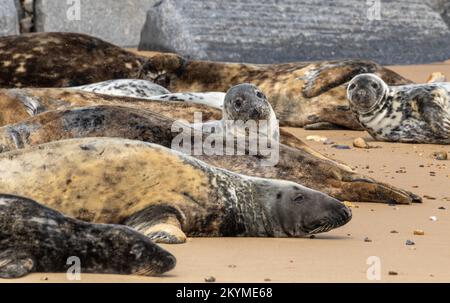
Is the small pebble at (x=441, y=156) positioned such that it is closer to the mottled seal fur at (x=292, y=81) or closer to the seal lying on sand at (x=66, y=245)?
the mottled seal fur at (x=292, y=81)

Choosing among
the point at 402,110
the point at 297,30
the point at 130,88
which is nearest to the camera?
the point at 402,110

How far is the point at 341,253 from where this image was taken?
18.1ft

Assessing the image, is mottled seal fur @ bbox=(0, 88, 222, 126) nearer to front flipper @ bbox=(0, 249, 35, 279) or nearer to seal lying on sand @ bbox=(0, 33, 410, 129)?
seal lying on sand @ bbox=(0, 33, 410, 129)

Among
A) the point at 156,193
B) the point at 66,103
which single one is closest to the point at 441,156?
the point at 66,103

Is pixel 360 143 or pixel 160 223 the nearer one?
pixel 160 223

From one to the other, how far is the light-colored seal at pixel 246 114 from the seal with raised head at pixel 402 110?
2416 millimetres

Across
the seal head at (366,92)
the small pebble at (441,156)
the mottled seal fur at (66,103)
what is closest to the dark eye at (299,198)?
the mottled seal fur at (66,103)

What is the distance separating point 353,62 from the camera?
12.5 meters

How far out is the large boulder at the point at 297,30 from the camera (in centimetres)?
1723

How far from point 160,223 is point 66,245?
1.02 m

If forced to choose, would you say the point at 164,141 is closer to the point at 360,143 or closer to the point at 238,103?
the point at 238,103

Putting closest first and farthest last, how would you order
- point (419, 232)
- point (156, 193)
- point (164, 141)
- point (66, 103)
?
point (156, 193)
point (419, 232)
point (164, 141)
point (66, 103)

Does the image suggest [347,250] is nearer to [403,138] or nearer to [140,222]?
[140,222]
